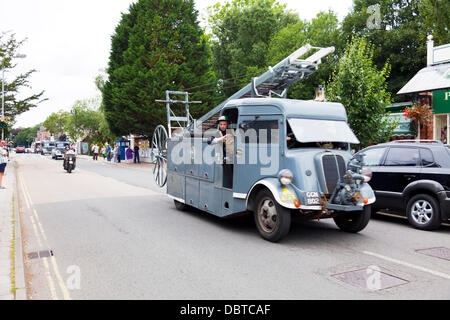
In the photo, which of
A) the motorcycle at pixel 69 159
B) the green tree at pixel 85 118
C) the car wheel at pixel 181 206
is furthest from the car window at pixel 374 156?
the green tree at pixel 85 118

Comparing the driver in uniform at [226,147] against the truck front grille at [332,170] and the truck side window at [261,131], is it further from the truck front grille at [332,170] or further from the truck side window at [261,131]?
the truck front grille at [332,170]

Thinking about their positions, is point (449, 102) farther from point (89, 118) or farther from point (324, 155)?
point (89, 118)

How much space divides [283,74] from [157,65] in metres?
23.0

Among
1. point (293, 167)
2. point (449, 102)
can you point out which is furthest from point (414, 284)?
point (449, 102)

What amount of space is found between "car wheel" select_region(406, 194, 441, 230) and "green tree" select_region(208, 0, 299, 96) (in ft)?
114

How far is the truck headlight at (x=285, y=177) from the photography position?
20.7ft

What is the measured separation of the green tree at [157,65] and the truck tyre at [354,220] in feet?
83.5

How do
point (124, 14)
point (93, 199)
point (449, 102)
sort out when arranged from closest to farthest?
point (93, 199), point (449, 102), point (124, 14)

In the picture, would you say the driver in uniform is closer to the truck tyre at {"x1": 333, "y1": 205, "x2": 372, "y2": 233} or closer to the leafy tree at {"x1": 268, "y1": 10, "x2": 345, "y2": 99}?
the truck tyre at {"x1": 333, "y1": 205, "x2": 372, "y2": 233}

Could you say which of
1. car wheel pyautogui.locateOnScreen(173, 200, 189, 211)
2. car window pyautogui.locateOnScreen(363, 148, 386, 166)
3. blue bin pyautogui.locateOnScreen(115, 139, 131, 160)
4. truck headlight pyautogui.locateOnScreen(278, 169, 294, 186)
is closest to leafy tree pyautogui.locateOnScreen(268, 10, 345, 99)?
blue bin pyautogui.locateOnScreen(115, 139, 131, 160)

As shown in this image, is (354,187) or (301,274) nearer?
(301,274)

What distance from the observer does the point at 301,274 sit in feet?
16.7
